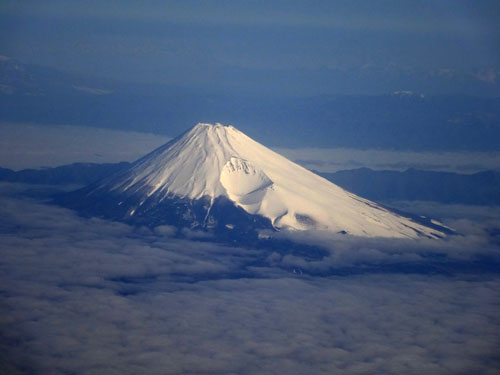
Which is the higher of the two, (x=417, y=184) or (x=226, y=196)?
(x=417, y=184)

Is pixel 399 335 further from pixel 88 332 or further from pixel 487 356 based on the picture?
pixel 88 332

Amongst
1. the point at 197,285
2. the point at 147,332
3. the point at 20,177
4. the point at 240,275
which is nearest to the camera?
the point at 147,332

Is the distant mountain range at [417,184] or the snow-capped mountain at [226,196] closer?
the snow-capped mountain at [226,196]

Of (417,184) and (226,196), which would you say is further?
(417,184)

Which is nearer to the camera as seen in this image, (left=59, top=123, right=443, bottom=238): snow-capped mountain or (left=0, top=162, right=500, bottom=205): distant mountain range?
(left=59, top=123, right=443, bottom=238): snow-capped mountain

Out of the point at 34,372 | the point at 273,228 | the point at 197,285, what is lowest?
the point at 34,372

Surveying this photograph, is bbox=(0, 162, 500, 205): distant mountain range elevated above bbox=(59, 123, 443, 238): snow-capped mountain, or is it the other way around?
bbox=(0, 162, 500, 205): distant mountain range

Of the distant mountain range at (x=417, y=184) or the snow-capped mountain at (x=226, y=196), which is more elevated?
the distant mountain range at (x=417, y=184)

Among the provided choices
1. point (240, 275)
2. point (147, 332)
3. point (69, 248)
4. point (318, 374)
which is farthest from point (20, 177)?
point (318, 374)
